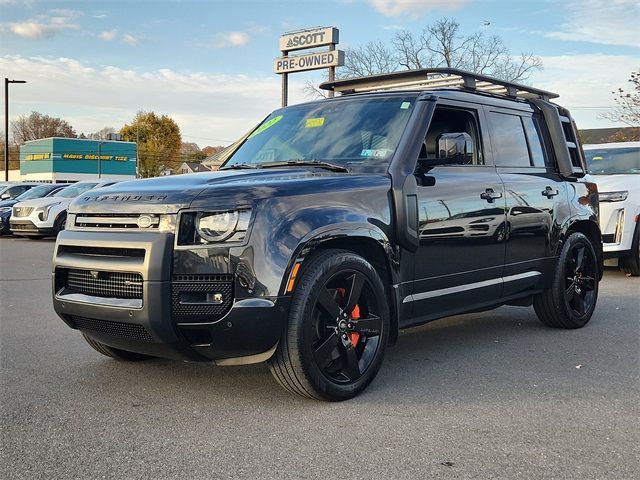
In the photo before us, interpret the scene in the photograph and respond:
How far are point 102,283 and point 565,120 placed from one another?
15.9 feet

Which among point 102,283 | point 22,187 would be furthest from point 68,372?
point 22,187

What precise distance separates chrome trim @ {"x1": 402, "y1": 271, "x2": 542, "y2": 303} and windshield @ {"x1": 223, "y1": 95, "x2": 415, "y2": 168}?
95cm

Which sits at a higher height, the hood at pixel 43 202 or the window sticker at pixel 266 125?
the window sticker at pixel 266 125

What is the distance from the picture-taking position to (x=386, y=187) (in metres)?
4.32

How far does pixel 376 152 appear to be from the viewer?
463 cm

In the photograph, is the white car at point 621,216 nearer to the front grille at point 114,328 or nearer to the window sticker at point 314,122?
the window sticker at point 314,122

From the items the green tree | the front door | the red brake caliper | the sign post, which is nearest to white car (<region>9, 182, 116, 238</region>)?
the sign post

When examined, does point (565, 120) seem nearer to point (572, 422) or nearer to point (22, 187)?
point (572, 422)

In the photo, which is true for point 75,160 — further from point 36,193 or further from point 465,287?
point 465,287

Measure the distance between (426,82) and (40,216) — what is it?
45.4 feet

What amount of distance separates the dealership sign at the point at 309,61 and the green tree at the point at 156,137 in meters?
66.8

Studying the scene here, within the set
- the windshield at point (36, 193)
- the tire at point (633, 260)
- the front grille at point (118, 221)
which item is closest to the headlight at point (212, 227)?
the front grille at point (118, 221)

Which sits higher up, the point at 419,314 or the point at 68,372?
the point at 419,314

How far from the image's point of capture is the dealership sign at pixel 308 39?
963 inches
